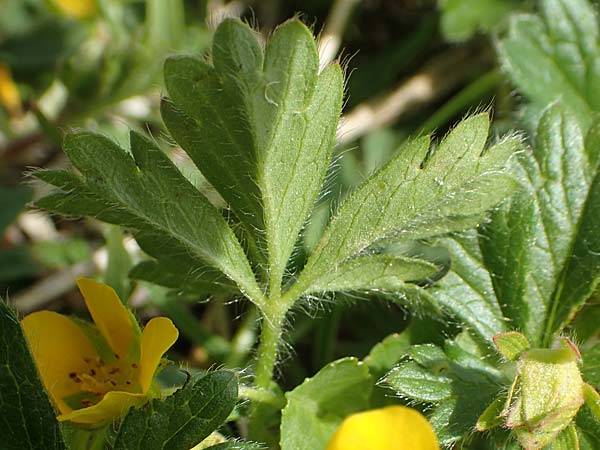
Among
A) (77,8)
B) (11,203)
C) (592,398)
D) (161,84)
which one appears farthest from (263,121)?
(77,8)

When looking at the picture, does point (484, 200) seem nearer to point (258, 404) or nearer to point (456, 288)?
point (456, 288)

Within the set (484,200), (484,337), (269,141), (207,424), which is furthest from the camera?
(484,337)

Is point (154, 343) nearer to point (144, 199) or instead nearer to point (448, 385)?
point (144, 199)

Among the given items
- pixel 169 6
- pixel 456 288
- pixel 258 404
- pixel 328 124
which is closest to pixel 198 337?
pixel 258 404

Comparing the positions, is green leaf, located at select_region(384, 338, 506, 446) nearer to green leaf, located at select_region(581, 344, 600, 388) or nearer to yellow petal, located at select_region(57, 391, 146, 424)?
green leaf, located at select_region(581, 344, 600, 388)

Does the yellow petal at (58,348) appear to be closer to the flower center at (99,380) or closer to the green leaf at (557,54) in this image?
the flower center at (99,380)

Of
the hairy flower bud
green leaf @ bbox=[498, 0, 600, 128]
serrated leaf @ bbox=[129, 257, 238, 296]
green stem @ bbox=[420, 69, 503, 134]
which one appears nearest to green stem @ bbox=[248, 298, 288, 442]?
serrated leaf @ bbox=[129, 257, 238, 296]
